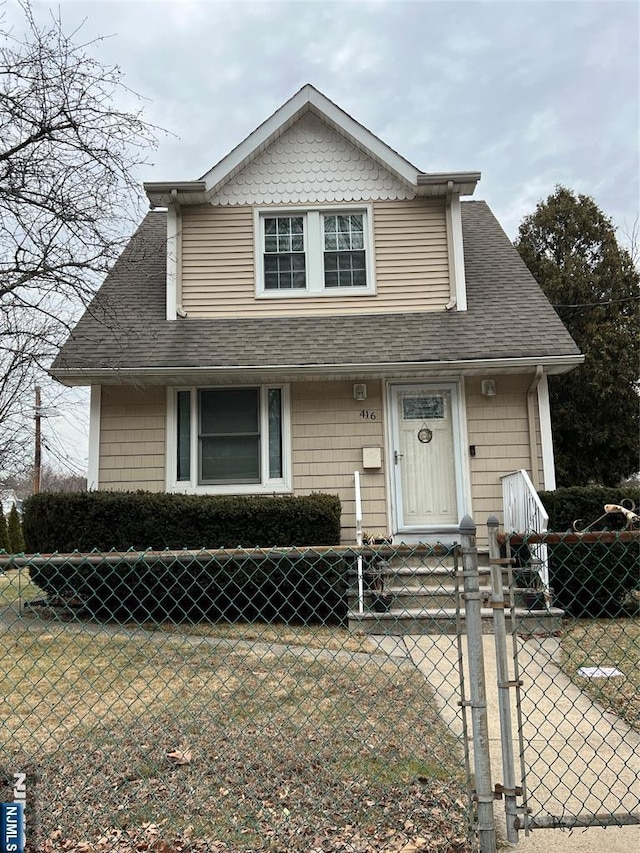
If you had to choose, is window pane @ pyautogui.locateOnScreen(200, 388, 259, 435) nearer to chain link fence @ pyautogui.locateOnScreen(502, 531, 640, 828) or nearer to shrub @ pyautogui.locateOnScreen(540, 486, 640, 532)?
shrub @ pyautogui.locateOnScreen(540, 486, 640, 532)

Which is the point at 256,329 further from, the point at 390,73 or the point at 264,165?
the point at 390,73

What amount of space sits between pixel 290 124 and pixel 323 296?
2.82 metres

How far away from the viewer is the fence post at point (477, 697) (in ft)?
8.05

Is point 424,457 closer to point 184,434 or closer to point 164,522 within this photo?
point 184,434

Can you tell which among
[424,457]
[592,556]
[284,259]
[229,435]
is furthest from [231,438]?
[592,556]

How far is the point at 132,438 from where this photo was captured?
9.09 m


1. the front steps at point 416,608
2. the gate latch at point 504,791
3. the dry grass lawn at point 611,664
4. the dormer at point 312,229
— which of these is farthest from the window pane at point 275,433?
the gate latch at point 504,791

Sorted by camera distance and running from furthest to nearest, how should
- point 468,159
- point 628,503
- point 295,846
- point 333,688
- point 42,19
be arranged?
1. point 468,159
2. point 628,503
3. point 42,19
4. point 333,688
5. point 295,846

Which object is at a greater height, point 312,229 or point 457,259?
point 312,229

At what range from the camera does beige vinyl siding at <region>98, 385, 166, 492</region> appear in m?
9.01

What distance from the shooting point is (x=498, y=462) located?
9.01 metres

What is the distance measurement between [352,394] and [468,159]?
6.38m

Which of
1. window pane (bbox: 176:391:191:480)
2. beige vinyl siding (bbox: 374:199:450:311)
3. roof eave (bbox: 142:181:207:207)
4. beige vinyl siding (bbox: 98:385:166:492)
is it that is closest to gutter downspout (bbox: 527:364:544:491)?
beige vinyl siding (bbox: 374:199:450:311)

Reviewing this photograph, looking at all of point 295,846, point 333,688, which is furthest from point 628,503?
point 295,846
